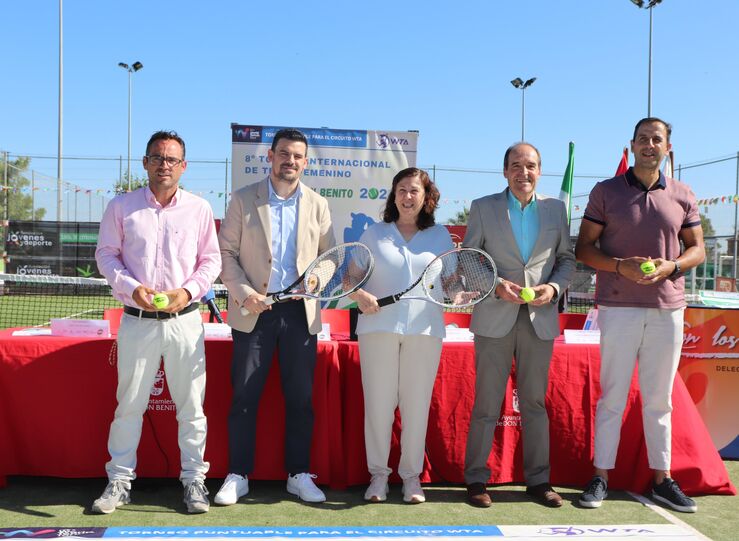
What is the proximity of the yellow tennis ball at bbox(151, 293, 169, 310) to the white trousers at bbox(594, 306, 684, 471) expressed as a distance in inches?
109

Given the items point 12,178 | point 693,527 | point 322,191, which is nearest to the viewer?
point 693,527

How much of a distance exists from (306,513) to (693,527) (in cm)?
228

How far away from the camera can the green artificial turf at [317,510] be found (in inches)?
153

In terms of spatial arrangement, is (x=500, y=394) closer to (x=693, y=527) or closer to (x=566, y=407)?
(x=566, y=407)

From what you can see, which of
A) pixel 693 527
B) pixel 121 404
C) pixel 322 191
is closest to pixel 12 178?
pixel 322 191

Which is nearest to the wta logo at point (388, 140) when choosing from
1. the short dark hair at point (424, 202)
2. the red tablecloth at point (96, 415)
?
the short dark hair at point (424, 202)

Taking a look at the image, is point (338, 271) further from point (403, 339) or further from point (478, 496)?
point (478, 496)

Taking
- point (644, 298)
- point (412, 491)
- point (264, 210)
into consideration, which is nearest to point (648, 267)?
point (644, 298)

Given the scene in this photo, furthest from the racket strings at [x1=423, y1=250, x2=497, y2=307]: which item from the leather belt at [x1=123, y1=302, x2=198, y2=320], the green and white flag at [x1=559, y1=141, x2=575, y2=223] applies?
the green and white flag at [x1=559, y1=141, x2=575, y2=223]

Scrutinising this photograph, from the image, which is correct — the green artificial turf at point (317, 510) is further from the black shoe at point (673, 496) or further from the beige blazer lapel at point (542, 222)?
the beige blazer lapel at point (542, 222)

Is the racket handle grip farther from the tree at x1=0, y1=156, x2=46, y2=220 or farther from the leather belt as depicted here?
the tree at x1=0, y1=156, x2=46, y2=220

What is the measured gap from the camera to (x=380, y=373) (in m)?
4.15

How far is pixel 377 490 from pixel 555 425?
1.35m

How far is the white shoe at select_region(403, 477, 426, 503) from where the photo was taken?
4204mm
